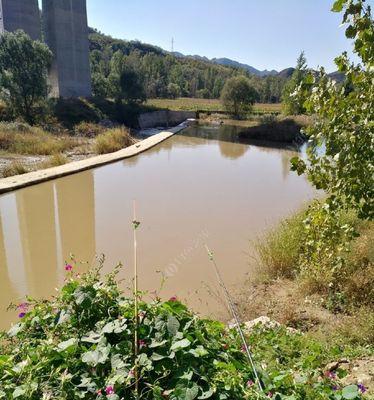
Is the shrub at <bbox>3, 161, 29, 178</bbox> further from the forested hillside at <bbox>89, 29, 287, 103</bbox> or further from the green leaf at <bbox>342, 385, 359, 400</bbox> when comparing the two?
the forested hillside at <bbox>89, 29, 287, 103</bbox>

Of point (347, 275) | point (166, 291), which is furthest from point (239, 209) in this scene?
point (347, 275)

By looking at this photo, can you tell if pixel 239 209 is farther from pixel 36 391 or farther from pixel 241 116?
pixel 241 116

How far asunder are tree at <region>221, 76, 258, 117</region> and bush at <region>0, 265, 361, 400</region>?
34.5 metres

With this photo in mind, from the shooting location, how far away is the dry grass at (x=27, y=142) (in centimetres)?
1322

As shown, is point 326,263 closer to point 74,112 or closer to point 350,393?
point 350,393

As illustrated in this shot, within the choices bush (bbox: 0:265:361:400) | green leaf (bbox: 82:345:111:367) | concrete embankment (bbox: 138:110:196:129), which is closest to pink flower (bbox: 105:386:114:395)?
bush (bbox: 0:265:361:400)

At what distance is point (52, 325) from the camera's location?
1.65m

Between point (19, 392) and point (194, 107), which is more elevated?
point (19, 392)

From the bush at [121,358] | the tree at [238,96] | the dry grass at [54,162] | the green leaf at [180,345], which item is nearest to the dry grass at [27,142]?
the dry grass at [54,162]

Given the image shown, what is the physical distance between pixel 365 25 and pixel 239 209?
6.33 meters

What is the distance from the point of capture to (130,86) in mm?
31062

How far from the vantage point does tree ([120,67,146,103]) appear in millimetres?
30922

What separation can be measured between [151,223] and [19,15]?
76.0 feet

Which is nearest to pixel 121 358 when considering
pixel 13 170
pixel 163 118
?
pixel 13 170
